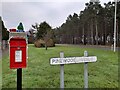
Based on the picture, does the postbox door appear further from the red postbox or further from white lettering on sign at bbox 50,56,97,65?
white lettering on sign at bbox 50,56,97,65

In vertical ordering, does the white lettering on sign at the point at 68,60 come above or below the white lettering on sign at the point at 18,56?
below

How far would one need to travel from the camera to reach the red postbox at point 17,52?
4.50 m

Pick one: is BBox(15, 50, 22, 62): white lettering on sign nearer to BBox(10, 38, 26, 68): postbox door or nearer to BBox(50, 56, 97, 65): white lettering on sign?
BBox(10, 38, 26, 68): postbox door

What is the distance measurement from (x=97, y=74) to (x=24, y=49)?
4.51 meters

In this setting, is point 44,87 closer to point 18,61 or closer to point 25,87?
point 25,87

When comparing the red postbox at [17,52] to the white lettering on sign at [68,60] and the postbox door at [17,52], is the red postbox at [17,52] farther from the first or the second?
the white lettering on sign at [68,60]

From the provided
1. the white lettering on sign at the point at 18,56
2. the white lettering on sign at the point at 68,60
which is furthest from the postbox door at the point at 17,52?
the white lettering on sign at the point at 68,60

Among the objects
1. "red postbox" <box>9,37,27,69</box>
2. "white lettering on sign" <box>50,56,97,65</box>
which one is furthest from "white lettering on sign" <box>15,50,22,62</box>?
"white lettering on sign" <box>50,56,97,65</box>

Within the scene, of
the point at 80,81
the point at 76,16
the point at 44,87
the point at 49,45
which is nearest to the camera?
the point at 44,87

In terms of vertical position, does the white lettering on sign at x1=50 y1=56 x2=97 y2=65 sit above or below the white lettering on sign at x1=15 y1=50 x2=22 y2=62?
below

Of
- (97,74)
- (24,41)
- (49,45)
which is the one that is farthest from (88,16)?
(24,41)

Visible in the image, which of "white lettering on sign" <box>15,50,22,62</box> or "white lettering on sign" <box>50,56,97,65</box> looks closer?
"white lettering on sign" <box>15,50,22,62</box>

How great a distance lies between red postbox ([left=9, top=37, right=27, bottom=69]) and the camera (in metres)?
4.50

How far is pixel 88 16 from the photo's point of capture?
175ft
